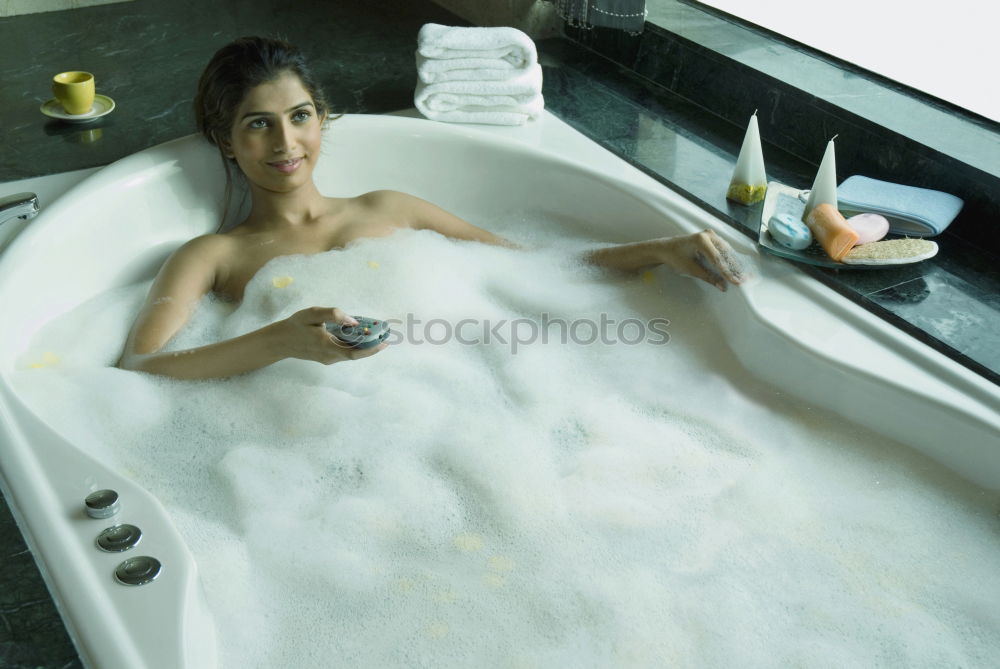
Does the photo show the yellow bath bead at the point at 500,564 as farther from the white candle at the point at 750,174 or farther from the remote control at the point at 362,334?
the white candle at the point at 750,174

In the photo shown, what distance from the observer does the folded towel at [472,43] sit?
7.04ft

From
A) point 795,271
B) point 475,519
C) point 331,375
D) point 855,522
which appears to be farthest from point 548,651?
point 795,271

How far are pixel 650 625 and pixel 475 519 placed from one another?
0.30m

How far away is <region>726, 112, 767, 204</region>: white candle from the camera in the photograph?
1876 mm

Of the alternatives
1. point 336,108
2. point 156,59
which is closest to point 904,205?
point 336,108

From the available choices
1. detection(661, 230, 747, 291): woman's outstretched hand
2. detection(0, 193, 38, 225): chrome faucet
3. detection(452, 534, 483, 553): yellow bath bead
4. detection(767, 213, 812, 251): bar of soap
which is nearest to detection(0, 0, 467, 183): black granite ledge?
detection(0, 193, 38, 225): chrome faucet

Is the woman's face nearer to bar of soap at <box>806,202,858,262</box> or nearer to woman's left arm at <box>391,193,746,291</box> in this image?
woman's left arm at <box>391,193,746,291</box>

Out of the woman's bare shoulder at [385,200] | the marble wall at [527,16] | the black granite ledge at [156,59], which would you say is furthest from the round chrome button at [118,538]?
the marble wall at [527,16]

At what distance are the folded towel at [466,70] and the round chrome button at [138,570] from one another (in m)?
1.33

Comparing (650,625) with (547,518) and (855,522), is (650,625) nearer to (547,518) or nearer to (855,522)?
(547,518)

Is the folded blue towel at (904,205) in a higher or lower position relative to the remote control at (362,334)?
higher

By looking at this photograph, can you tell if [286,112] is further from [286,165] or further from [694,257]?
[694,257]

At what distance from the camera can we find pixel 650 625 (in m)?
1.30

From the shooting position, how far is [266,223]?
1892 mm
